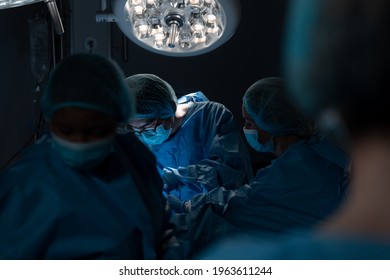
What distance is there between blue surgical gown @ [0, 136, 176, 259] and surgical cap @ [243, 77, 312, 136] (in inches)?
31.8

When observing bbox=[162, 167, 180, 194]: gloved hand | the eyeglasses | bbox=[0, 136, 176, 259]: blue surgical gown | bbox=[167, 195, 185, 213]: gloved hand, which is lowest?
bbox=[162, 167, 180, 194]: gloved hand

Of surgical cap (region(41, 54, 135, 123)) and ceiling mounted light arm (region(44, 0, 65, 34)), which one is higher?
ceiling mounted light arm (region(44, 0, 65, 34))

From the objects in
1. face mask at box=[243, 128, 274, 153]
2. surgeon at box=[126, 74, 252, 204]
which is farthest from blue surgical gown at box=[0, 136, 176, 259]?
face mask at box=[243, 128, 274, 153]

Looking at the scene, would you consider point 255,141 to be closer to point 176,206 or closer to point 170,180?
point 170,180

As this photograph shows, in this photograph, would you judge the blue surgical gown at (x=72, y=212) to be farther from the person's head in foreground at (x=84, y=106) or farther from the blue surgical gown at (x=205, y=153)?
the blue surgical gown at (x=205, y=153)

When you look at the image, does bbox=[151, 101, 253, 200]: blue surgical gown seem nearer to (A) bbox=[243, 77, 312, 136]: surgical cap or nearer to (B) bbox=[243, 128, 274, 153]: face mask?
(B) bbox=[243, 128, 274, 153]: face mask

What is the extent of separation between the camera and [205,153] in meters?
2.55

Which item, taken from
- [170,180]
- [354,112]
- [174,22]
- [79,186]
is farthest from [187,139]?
[354,112]

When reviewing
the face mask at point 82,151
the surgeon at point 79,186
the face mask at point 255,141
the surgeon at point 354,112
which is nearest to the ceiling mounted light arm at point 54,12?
the surgeon at point 79,186

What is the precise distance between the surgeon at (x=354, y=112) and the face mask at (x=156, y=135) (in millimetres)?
1745

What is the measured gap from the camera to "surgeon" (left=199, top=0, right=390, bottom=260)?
578 millimetres

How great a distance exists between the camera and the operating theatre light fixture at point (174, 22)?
1.82 m
